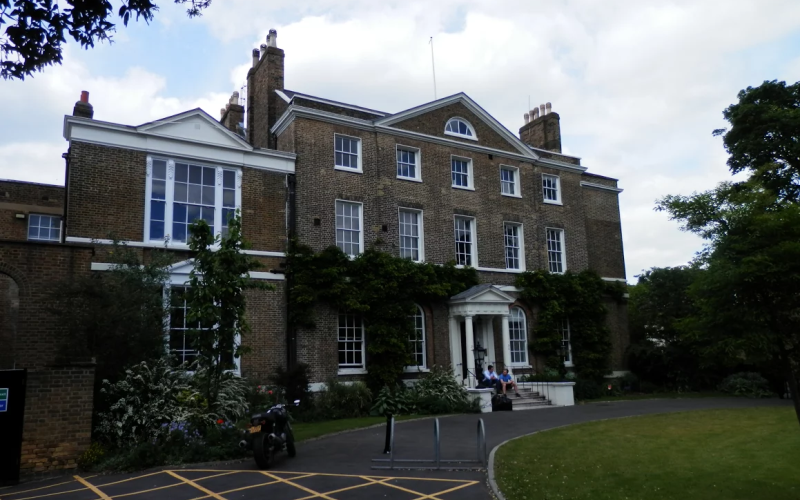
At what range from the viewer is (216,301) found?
508 inches

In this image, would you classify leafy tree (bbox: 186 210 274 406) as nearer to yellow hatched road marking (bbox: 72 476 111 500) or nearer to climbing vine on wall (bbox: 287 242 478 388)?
yellow hatched road marking (bbox: 72 476 111 500)

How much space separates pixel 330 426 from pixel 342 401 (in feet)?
8.31

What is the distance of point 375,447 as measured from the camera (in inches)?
501

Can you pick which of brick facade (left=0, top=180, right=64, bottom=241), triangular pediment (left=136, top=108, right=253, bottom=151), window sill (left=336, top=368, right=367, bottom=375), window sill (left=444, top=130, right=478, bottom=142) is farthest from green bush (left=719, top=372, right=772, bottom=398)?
brick facade (left=0, top=180, right=64, bottom=241)

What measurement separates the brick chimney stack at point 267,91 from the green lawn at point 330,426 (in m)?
10.6

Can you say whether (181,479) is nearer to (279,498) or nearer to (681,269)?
(279,498)

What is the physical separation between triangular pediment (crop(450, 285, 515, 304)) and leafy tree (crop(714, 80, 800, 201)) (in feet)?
43.1

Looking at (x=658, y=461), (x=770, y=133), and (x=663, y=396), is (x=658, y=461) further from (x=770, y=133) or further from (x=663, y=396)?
(x=770, y=133)

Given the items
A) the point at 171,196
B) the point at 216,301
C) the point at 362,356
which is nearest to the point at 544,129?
the point at 362,356

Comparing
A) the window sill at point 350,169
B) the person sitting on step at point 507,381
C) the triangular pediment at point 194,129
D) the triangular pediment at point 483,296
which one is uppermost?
the triangular pediment at point 194,129

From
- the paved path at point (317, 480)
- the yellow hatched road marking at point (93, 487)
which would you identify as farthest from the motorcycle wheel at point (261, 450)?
the yellow hatched road marking at point (93, 487)

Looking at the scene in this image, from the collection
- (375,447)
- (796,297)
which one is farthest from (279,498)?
(796,297)

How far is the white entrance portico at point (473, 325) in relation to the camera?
71.3 ft

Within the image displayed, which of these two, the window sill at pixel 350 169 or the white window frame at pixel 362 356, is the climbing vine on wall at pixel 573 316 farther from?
the window sill at pixel 350 169
